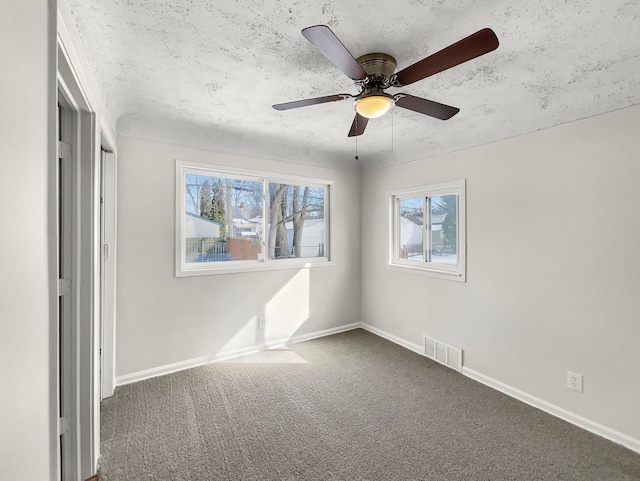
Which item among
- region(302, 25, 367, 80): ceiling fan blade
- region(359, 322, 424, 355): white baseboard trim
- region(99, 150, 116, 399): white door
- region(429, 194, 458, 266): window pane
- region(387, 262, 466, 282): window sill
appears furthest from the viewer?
region(359, 322, 424, 355): white baseboard trim

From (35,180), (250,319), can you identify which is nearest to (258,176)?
(250,319)

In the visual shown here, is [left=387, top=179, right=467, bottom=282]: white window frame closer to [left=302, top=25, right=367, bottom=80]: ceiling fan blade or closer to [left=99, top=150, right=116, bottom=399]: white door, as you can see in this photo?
[left=302, top=25, right=367, bottom=80]: ceiling fan blade

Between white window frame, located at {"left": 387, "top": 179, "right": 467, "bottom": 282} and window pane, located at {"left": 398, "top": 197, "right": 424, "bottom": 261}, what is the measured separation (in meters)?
0.04

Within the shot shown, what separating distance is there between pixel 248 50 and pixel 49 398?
1807mm

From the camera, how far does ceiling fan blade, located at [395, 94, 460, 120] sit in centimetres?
185

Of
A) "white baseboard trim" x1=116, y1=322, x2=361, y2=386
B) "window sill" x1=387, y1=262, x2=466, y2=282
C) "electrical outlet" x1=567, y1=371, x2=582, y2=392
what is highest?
"window sill" x1=387, y1=262, x2=466, y2=282

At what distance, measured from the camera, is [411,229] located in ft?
12.6

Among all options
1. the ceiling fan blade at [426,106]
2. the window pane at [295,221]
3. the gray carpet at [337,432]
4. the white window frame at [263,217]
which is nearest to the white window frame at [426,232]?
the white window frame at [263,217]

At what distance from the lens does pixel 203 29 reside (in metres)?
1.58

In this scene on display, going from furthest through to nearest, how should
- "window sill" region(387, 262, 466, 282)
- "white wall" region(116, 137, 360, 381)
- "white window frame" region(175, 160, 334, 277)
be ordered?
"window sill" region(387, 262, 466, 282) < "white window frame" region(175, 160, 334, 277) < "white wall" region(116, 137, 360, 381)

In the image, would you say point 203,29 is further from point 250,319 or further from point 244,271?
point 250,319

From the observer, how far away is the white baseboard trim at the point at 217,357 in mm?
2865

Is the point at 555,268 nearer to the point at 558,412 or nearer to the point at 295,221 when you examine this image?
the point at 558,412

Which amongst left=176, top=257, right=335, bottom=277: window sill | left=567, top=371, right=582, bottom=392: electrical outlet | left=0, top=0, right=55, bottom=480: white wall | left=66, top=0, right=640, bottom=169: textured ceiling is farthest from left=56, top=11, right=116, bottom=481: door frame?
left=567, top=371, right=582, bottom=392: electrical outlet
